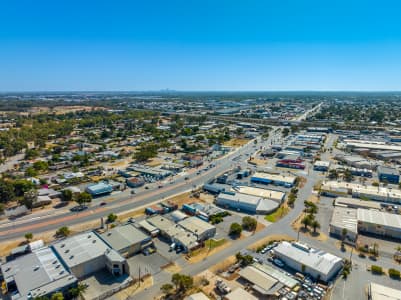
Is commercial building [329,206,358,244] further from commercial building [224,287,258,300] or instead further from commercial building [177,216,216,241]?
commercial building [224,287,258,300]

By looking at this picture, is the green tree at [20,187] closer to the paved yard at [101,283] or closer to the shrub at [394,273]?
the paved yard at [101,283]

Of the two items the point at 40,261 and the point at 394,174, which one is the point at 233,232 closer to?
the point at 40,261

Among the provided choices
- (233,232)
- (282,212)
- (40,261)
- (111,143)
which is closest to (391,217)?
(282,212)

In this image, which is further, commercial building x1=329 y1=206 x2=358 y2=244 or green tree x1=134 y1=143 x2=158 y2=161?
green tree x1=134 y1=143 x2=158 y2=161

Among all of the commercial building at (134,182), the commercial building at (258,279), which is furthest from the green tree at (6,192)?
the commercial building at (258,279)

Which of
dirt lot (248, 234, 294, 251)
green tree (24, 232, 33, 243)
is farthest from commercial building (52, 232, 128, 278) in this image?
dirt lot (248, 234, 294, 251)

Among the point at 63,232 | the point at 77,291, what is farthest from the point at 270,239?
the point at 63,232
